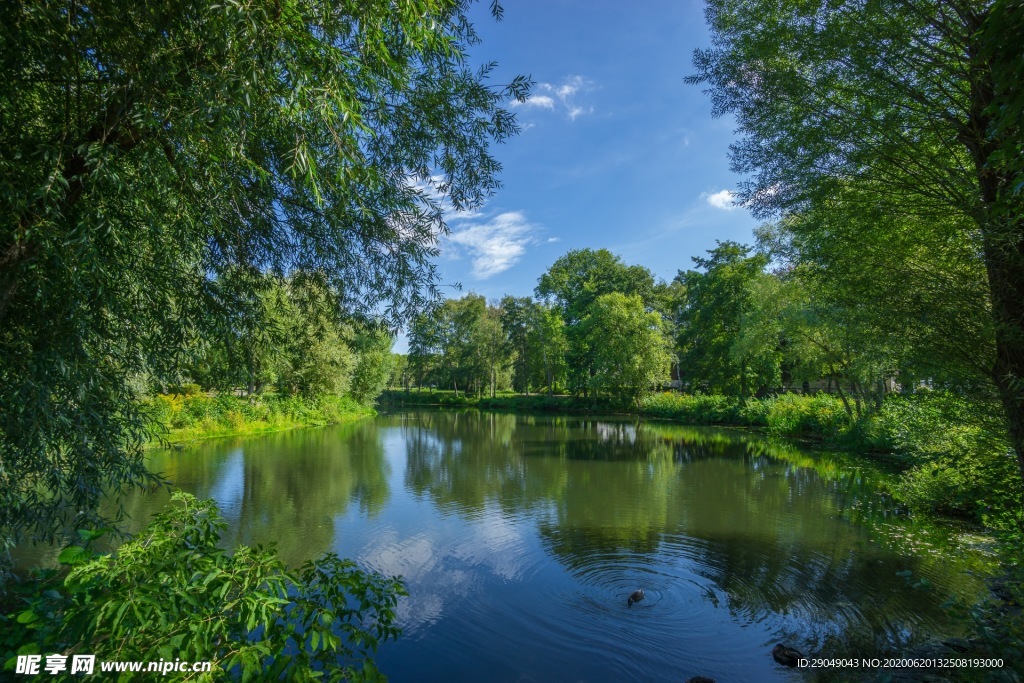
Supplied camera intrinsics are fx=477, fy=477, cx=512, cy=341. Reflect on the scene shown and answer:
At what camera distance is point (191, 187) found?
3455 millimetres

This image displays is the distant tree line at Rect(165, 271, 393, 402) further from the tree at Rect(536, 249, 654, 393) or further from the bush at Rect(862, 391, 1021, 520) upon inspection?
the tree at Rect(536, 249, 654, 393)

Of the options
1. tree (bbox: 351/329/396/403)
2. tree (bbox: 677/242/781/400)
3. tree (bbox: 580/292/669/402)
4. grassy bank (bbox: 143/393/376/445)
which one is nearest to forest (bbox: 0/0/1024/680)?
grassy bank (bbox: 143/393/376/445)

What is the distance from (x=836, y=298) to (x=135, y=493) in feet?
52.3

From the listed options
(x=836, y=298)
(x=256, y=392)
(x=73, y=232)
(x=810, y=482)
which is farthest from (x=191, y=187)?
(x=256, y=392)

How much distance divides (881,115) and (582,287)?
4801cm

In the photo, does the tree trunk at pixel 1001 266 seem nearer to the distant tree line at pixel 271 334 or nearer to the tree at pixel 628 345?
the distant tree line at pixel 271 334

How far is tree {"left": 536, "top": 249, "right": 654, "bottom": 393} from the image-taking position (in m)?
48.2

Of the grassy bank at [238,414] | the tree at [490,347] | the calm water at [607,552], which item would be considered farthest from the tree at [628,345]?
the grassy bank at [238,414]

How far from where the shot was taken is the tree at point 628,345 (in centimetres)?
3644

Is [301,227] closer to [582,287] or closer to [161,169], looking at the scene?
[161,169]

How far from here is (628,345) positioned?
36.7 metres

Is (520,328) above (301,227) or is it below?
above

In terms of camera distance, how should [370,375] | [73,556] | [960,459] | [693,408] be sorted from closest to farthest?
1. [73,556]
2. [960,459]
3. [693,408]
4. [370,375]

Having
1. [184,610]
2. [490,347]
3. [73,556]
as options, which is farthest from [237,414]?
[490,347]
